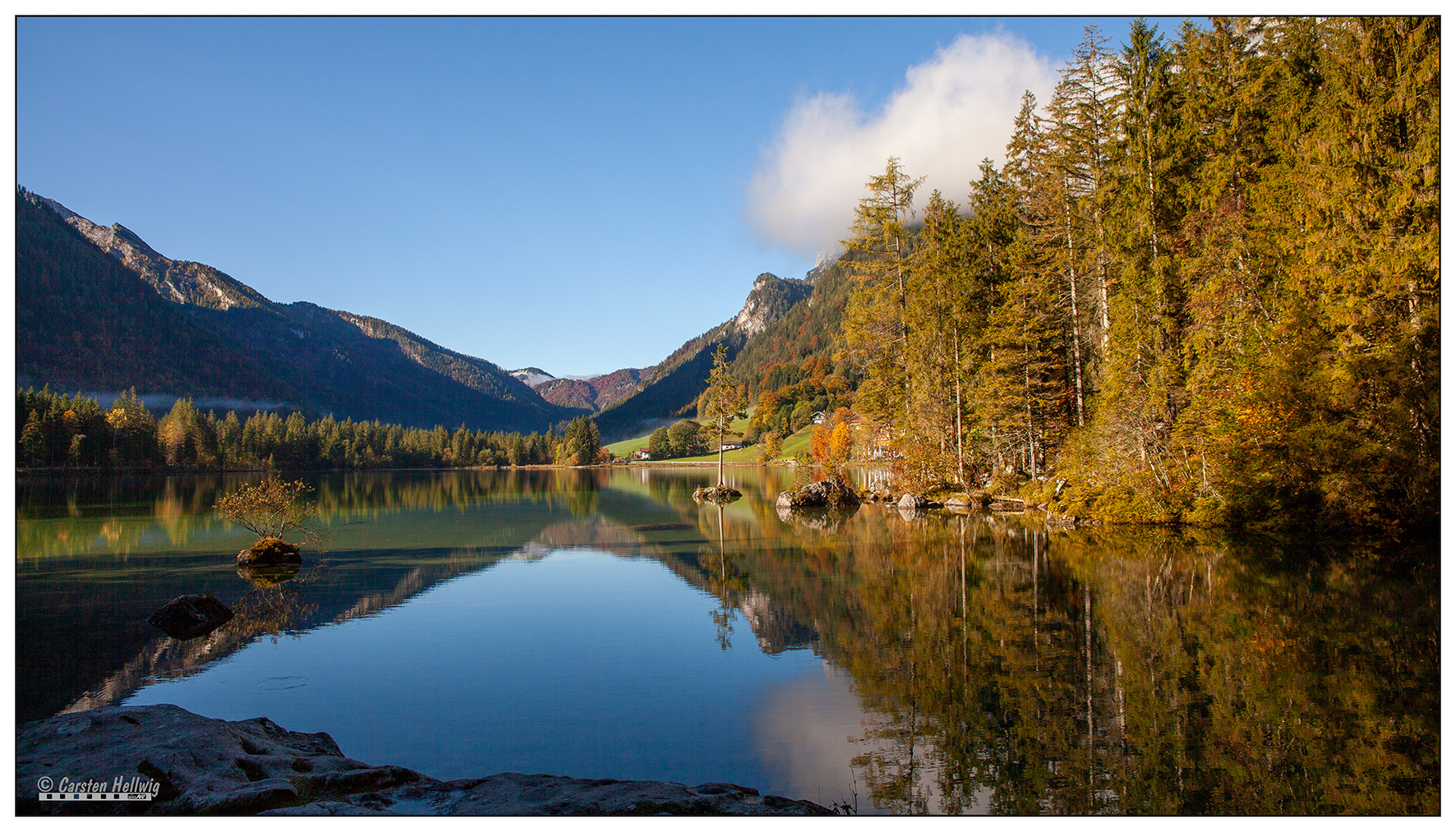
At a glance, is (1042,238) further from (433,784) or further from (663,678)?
(433,784)

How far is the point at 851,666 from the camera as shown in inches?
429

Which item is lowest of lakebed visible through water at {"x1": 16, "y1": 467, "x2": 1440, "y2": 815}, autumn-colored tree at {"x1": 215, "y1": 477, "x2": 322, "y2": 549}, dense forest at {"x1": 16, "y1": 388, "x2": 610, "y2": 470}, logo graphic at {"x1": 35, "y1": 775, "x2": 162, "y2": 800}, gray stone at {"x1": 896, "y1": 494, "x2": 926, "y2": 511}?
lakebed visible through water at {"x1": 16, "y1": 467, "x2": 1440, "y2": 815}

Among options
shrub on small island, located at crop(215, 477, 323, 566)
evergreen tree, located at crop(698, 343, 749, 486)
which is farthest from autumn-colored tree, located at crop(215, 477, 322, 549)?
evergreen tree, located at crop(698, 343, 749, 486)

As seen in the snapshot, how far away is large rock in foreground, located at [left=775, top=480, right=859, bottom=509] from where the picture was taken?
41.1 meters

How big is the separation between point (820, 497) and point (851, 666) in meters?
31.0

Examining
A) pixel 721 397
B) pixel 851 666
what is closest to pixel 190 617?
pixel 851 666

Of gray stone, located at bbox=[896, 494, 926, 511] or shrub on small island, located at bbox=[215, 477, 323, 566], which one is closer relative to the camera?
shrub on small island, located at bbox=[215, 477, 323, 566]

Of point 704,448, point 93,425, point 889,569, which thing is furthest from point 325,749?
point 704,448

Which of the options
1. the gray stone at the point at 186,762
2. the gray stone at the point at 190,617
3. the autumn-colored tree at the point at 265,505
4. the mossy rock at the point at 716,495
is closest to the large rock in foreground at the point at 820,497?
the mossy rock at the point at 716,495

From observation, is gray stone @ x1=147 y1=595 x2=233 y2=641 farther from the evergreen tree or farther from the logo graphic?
the evergreen tree

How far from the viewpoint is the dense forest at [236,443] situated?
331 ft

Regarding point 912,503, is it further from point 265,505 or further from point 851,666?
Answer: point 265,505

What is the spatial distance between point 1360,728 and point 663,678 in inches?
335

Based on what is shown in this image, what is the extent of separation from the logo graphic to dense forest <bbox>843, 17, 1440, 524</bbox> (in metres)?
26.1
